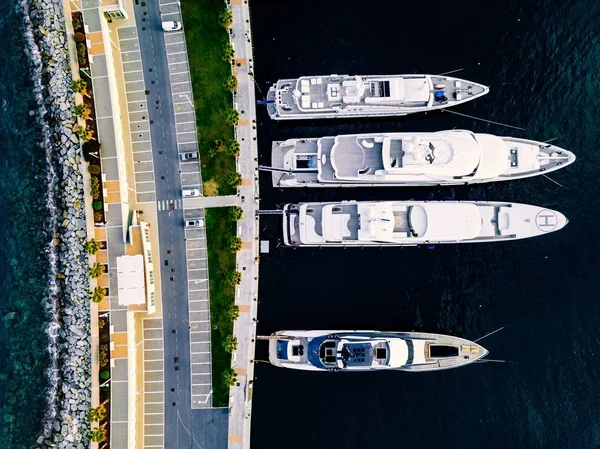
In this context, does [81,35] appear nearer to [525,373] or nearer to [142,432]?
[142,432]

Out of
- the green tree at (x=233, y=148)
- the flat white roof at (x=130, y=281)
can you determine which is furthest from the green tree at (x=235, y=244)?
the flat white roof at (x=130, y=281)

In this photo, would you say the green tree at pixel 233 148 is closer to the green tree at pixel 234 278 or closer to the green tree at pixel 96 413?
the green tree at pixel 234 278

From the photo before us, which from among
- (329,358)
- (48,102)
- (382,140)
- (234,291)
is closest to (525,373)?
(329,358)

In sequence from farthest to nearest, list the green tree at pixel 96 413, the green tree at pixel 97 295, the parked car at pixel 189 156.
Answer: the parked car at pixel 189 156
the green tree at pixel 97 295
the green tree at pixel 96 413

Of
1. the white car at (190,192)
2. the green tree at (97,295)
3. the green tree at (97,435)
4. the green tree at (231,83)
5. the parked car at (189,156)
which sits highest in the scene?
the green tree at (231,83)

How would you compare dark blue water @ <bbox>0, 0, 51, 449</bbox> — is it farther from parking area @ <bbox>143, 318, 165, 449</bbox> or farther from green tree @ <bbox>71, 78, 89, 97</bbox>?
parking area @ <bbox>143, 318, 165, 449</bbox>
